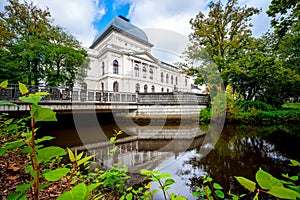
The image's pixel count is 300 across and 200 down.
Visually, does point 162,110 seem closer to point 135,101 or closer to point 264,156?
point 135,101

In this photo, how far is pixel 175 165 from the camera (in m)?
3.52

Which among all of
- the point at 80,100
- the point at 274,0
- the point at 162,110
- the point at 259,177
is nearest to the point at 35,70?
the point at 80,100

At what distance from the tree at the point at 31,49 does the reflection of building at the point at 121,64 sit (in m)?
12.5

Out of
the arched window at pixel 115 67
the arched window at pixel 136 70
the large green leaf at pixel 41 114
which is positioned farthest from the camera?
the arched window at pixel 136 70

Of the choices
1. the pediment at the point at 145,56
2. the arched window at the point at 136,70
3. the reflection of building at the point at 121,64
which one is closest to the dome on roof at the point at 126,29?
the reflection of building at the point at 121,64

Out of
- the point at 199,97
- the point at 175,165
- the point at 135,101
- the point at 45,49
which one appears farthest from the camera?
the point at 199,97

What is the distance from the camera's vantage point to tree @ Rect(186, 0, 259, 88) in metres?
11.7

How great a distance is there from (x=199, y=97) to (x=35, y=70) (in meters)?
12.7

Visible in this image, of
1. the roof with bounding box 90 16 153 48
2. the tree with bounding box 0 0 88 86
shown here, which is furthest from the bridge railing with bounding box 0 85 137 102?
the roof with bounding box 90 16 153 48

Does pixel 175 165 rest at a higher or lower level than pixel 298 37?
lower

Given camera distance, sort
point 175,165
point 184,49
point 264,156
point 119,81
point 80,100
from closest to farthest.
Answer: point 175,165, point 264,156, point 80,100, point 184,49, point 119,81

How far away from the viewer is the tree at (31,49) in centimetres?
871

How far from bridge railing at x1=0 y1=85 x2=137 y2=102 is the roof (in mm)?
19613

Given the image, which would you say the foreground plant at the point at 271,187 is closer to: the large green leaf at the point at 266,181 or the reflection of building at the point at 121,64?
the large green leaf at the point at 266,181
